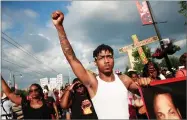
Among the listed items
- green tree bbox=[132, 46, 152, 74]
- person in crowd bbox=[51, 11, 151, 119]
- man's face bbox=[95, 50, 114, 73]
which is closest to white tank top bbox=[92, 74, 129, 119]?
person in crowd bbox=[51, 11, 151, 119]

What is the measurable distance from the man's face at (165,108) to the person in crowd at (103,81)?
57 cm

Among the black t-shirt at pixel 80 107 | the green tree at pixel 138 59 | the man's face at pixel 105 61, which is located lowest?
the black t-shirt at pixel 80 107

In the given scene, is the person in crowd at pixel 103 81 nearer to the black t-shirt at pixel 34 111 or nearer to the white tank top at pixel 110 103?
the white tank top at pixel 110 103

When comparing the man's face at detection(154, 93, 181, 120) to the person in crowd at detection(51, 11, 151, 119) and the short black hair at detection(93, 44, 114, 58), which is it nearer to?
the person in crowd at detection(51, 11, 151, 119)

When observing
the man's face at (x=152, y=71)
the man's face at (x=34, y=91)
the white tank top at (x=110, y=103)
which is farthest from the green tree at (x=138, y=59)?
the white tank top at (x=110, y=103)

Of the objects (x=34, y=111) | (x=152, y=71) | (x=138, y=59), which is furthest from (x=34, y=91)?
(x=138, y=59)

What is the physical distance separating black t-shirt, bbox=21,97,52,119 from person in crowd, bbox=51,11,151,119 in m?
2.24

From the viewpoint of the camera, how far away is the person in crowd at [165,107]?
130 inches

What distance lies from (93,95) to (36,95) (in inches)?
103

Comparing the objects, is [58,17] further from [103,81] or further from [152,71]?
[152,71]

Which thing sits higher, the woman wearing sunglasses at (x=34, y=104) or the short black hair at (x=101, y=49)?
the short black hair at (x=101, y=49)

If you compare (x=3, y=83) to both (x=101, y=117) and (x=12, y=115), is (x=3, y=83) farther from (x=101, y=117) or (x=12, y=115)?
(x=12, y=115)

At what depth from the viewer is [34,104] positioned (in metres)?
5.02

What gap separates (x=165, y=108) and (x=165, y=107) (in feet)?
0.05
